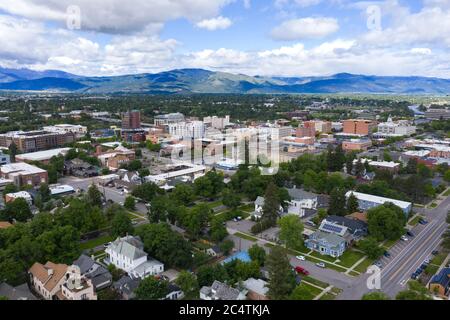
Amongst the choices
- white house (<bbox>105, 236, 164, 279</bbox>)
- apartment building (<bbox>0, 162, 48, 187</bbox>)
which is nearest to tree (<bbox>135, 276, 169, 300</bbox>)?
white house (<bbox>105, 236, 164, 279</bbox>)

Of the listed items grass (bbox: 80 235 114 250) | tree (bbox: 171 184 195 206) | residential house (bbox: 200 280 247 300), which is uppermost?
tree (bbox: 171 184 195 206)

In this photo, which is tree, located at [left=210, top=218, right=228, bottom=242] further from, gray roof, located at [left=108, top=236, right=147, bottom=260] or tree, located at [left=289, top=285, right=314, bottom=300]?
tree, located at [left=289, top=285, right=314, bottom=300]

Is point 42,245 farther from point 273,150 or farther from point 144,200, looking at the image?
point 273,150

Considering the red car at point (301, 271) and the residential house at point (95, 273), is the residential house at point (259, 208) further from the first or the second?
the residential house at point (95, 273)

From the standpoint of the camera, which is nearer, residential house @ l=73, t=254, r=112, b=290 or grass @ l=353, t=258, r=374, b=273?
residential house @ l=73, t=254, r=112, b=290
